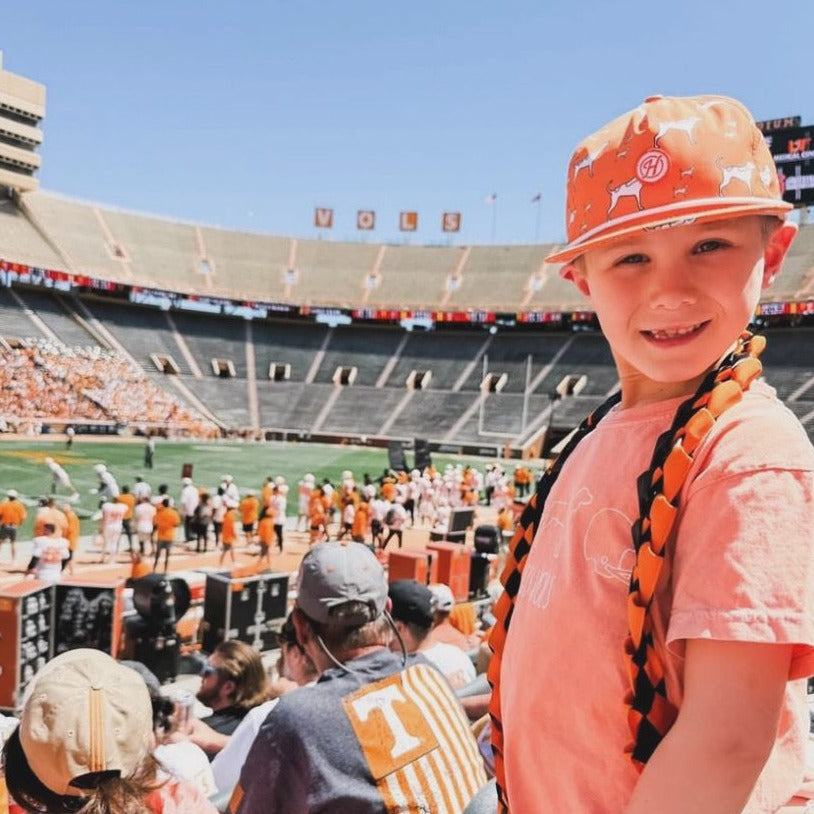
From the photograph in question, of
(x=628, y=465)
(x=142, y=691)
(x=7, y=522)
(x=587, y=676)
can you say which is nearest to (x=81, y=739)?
(x=142, y=691)

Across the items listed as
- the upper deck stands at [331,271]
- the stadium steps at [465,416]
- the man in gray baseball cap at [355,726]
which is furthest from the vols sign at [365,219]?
the man in gray baseball cap at [355,726]

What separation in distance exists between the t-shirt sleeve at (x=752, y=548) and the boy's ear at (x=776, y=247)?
35 centimetres

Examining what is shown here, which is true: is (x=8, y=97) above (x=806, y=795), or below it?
above

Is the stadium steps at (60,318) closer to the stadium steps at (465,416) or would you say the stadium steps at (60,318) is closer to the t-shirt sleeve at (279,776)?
the stadium steps at (465,416)

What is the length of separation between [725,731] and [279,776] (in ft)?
5.09

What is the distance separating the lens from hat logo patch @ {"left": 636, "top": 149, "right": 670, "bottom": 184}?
3.78ft

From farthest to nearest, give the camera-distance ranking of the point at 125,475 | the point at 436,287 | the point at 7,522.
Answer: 1. the point at 436,287
2. the point at 125,475
3. the point at 7,522

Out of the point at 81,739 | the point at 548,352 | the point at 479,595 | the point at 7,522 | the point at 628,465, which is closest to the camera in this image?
the point at 628,465

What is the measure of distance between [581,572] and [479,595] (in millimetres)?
11006

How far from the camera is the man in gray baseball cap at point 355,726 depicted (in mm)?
2102

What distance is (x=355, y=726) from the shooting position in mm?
2184

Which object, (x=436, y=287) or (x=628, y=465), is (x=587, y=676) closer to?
(x=628, y=465)

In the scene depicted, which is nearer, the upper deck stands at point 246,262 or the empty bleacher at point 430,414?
the empty bleacher at point 430,414

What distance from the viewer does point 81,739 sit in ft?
6.85
